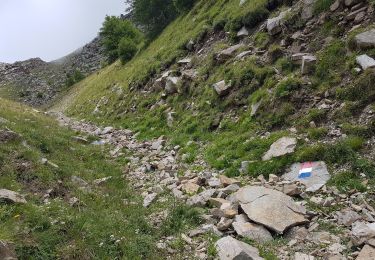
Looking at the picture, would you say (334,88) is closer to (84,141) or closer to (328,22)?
(328,22)

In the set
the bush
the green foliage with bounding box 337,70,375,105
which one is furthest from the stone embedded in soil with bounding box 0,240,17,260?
the bush

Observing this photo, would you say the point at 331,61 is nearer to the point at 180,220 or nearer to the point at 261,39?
the point at 261,39

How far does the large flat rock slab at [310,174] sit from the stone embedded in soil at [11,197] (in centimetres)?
718

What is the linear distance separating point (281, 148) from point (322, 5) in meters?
7.65

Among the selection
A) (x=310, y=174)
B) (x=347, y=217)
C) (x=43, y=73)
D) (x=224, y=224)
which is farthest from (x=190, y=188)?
(x=43, y=73)

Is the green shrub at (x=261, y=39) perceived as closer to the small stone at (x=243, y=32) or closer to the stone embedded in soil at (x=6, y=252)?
the small stone at (x=243, y=32)

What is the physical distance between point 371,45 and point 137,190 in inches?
367

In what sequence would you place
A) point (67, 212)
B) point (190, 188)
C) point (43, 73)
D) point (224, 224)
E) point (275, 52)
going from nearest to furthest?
1. point (224, 224)
2. point (67, 212)
3. point (190, 188)
4. point (275, 52)
5. point (43, 73)

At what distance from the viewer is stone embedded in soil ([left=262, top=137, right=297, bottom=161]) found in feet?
39.5

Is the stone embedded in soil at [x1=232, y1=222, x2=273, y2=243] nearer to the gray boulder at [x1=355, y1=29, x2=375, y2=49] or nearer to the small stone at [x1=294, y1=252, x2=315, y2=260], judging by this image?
the small stone at [x1=294, y1=252, x2=315, y2=260]

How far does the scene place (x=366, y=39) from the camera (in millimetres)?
13273

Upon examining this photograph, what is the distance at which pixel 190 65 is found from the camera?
2369 centimetres

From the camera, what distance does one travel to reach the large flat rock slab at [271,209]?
8.92 metres

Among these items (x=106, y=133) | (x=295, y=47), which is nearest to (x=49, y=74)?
(x=106, y=133)
